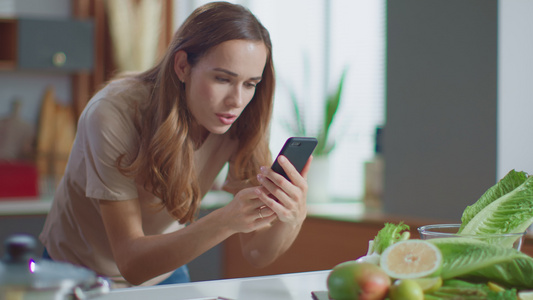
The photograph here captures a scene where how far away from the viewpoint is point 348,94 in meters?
3.17

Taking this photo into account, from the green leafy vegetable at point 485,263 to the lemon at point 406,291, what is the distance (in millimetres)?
88

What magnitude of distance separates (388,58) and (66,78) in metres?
2.07

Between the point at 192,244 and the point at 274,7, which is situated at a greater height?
the point at 274,7

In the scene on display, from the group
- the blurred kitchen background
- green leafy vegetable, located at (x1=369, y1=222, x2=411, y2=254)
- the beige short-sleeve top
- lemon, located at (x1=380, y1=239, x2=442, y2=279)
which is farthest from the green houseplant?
lemon, located at (x1=380, y1=239, x2=442, y2=279)

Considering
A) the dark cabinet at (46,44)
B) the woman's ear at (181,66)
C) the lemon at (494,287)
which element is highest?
the dark cabinet at (46,44)

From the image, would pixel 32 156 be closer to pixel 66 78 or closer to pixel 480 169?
pixel 66 78

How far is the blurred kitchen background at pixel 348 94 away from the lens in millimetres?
2062

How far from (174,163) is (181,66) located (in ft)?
0.81

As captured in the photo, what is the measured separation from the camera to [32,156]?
334 cm

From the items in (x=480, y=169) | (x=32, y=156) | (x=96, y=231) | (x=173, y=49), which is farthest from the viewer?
(x=32, y=156)

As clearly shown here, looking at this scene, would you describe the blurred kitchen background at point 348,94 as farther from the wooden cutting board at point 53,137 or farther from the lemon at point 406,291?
the lemon at point 406,291

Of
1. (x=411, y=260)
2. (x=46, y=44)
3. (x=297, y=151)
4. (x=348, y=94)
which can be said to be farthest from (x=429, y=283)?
(x=46, y=44)

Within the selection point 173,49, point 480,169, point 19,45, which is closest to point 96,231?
point 173,49

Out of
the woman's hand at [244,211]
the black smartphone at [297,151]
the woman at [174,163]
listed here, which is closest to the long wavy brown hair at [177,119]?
the woman at [174,163]
